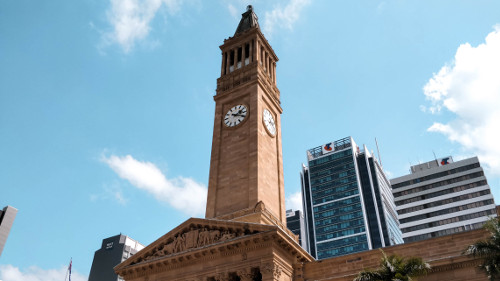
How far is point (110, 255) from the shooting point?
12850 cm

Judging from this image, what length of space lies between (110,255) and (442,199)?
98719 mm

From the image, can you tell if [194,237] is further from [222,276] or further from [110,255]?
[110,255]

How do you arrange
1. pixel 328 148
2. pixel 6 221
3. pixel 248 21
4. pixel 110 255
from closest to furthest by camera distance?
pixel 248 21 < pixel 6 221 < pixel 110 255 < pixel 328 148

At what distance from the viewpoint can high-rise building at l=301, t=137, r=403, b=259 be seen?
134 metres

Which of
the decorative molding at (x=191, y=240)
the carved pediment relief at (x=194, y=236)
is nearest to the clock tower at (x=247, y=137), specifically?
the carved pediment relief at (x=194, y=236)

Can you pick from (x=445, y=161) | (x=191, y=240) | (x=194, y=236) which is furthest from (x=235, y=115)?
(x=445, y=161)

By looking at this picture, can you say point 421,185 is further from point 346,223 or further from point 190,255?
point 190,255

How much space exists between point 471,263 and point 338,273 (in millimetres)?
8056

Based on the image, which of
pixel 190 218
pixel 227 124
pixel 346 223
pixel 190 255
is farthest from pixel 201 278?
pixel 346 223

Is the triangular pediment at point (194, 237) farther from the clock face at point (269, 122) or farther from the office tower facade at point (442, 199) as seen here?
the office tower facade at point (442, 199)

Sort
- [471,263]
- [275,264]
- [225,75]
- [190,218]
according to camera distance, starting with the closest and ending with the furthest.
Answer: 1. [471,263]
2. [275,264]
3. [190,218]
4. [225,75]

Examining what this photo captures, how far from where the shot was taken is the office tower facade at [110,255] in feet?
413

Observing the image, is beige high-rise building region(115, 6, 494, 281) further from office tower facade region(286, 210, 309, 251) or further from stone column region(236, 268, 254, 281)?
office tower facade region(286, 210, 309, 251)

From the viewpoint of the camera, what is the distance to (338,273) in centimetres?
2786
